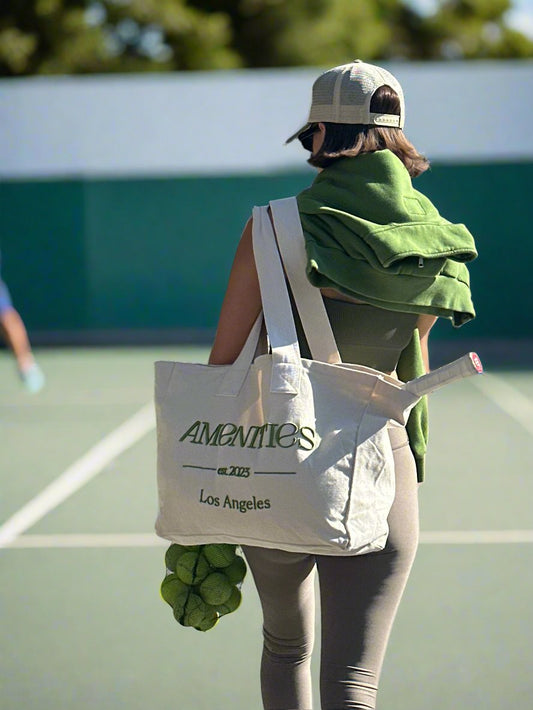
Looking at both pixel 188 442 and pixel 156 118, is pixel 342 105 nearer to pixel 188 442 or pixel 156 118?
pixel 188 442

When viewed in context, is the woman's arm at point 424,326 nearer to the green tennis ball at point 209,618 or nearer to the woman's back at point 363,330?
the woman's back at point 363,330

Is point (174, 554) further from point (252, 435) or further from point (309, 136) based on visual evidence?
point (309, 136)

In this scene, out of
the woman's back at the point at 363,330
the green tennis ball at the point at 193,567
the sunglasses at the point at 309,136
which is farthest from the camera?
the green tennis ball at the point at 193,567

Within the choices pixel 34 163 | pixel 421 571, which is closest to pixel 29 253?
pixel 34 163

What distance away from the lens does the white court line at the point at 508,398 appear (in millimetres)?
9336

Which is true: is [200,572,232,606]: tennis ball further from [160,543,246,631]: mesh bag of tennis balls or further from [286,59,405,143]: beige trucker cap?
[286,59,405,143]: beige trucker cap

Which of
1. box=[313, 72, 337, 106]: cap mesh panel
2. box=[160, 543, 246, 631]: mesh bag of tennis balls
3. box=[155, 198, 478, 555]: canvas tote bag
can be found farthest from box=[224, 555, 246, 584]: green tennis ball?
box=[313, 72, 337, 106]: cap mesh panel

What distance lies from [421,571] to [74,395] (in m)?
6.62

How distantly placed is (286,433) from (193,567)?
1.58 ft

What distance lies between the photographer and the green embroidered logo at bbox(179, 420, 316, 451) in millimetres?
2123

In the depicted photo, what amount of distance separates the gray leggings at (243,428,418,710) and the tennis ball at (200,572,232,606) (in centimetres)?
13

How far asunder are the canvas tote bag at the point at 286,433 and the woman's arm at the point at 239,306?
0.03 meters

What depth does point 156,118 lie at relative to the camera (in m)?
16.3

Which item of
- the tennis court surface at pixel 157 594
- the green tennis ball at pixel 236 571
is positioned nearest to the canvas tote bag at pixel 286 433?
the green tennis ball at pixel 236 571
